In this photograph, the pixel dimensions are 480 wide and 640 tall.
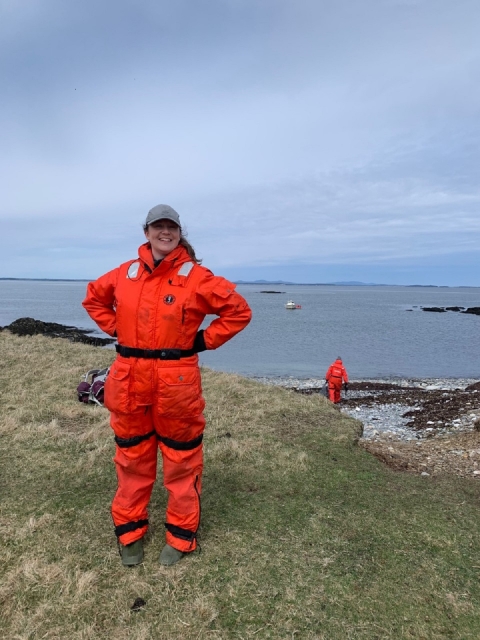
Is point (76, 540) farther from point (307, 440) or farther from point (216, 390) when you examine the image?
point (216, 390)

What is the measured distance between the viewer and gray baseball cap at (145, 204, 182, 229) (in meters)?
3.87

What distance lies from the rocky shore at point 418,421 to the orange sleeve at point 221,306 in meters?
4.08

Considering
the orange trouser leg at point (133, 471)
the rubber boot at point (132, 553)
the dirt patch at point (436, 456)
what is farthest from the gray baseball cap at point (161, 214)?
the dirt patch at point (436, 456)

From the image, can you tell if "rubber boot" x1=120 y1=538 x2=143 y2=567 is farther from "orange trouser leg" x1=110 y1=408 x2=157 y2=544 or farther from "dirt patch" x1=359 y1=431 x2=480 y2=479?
"dirt patch" x1=359 y1=431 x2=480 y2=479

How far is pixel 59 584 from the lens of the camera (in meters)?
3.77

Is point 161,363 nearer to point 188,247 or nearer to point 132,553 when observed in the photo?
point 188,247

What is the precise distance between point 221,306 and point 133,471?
170cm

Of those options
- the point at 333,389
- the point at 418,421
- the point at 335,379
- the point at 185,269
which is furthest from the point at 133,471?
the point at 333,389

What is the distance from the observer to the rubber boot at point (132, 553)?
4070 mm

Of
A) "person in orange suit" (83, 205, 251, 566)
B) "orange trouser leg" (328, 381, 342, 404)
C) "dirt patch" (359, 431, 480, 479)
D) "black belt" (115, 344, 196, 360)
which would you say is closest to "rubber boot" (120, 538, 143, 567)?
"person in orange suit" (83, 205, 251, 566)

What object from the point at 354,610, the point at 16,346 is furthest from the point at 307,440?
the point at 16,346

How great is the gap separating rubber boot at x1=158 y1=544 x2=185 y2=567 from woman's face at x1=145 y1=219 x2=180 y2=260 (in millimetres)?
2650

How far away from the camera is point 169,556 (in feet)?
13.5

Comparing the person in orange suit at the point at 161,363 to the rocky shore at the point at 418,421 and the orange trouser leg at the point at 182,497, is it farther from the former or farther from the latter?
the rocky shore at the point at 418,421
